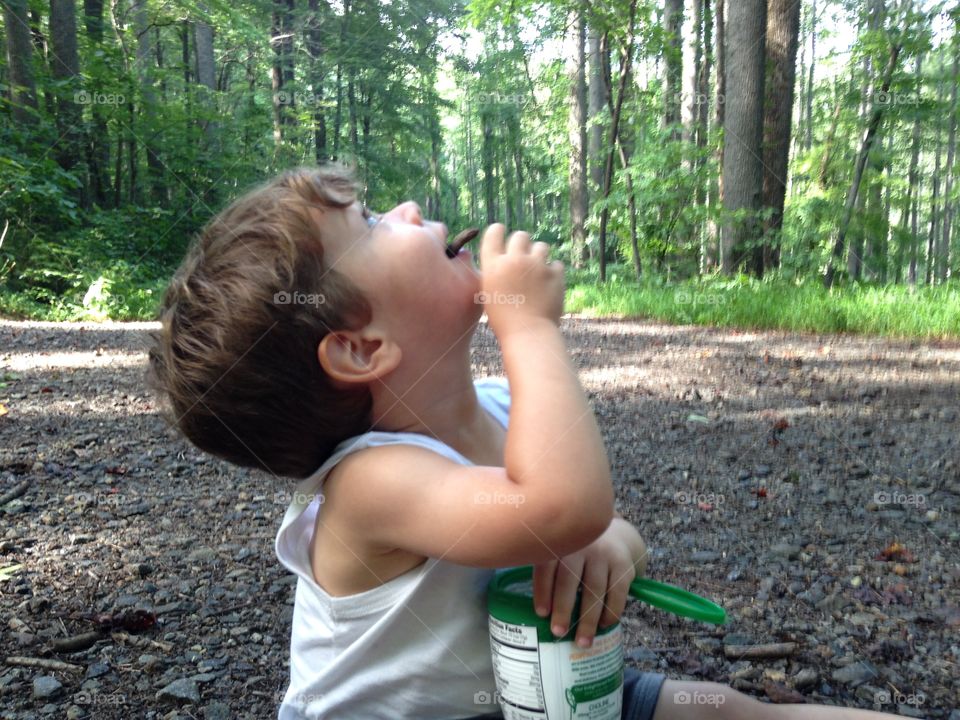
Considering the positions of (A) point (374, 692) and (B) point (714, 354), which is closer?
(A) point (374, 692)

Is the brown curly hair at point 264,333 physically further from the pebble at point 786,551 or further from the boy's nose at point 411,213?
the pebble at point 786,551

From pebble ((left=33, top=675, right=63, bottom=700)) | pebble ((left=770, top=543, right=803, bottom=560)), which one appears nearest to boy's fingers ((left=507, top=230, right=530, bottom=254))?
pebble ((left=33, top=675, right=63, bottom=700))

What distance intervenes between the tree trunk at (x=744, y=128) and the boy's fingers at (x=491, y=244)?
7810 millimetres

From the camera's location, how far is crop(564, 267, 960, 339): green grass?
6.06m

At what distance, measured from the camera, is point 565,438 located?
39.4 inches

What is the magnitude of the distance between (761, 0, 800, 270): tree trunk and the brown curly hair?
8108mm

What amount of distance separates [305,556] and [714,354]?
16.4ft

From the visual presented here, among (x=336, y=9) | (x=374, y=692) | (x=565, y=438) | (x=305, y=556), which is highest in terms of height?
(x=336, y=9)

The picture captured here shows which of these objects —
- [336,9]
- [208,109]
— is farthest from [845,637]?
[336,9]

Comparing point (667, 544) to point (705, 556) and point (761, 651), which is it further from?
point (761, 651)

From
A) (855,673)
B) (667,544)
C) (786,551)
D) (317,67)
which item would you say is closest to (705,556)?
(667,544)

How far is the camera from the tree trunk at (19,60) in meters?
10.9

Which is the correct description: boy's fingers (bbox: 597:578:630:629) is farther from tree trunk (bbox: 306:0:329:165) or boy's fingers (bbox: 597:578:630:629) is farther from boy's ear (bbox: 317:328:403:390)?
tree trunk (bbox: 306:0:329:165)

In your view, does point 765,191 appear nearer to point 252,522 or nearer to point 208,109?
point 252,522
